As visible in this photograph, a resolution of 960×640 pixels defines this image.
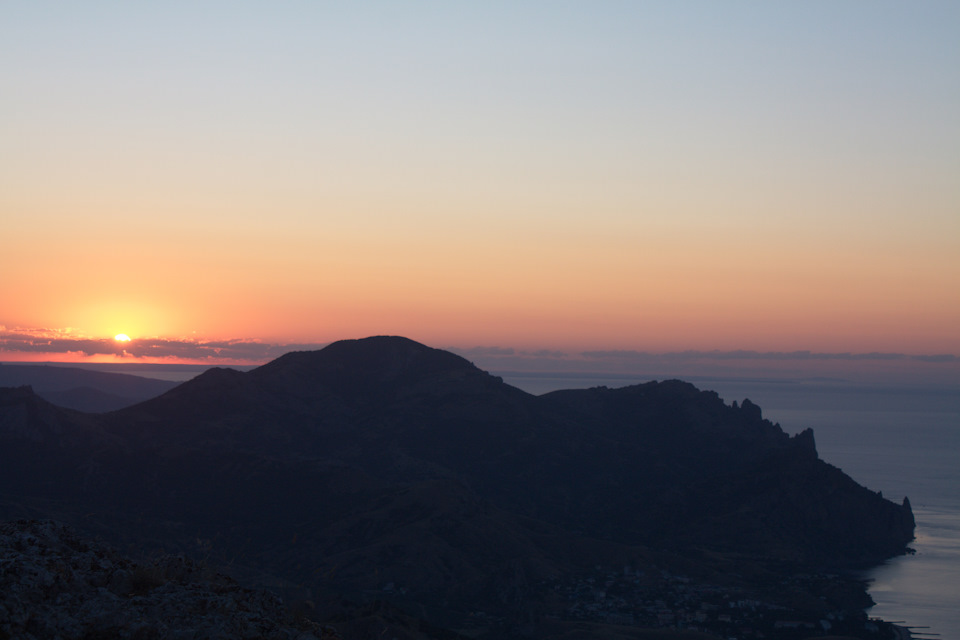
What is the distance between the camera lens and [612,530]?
19912 cm

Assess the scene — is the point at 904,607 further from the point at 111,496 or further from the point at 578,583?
the point at 111,496

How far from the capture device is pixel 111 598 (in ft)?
64.1

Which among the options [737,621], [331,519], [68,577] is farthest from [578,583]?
[68,577]

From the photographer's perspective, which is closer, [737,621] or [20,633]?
[20,633]

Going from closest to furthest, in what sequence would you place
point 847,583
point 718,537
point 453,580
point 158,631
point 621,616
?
point 158,631 < point 621,616 < point 453,580 < point 847,583 < point 718,537

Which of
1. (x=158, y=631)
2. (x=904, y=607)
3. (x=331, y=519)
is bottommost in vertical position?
(x=904, y=607)

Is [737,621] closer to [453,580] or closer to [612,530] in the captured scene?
[453,580]

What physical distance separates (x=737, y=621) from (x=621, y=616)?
1679 centimetres

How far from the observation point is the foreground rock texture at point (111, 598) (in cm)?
1817

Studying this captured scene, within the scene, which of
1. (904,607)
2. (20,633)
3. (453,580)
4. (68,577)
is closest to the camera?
(20,633)

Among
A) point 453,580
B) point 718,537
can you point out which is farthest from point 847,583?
point 453,580

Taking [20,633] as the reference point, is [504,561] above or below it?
below

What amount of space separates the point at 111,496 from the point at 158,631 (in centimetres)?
15858

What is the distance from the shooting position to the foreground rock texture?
1817cm
